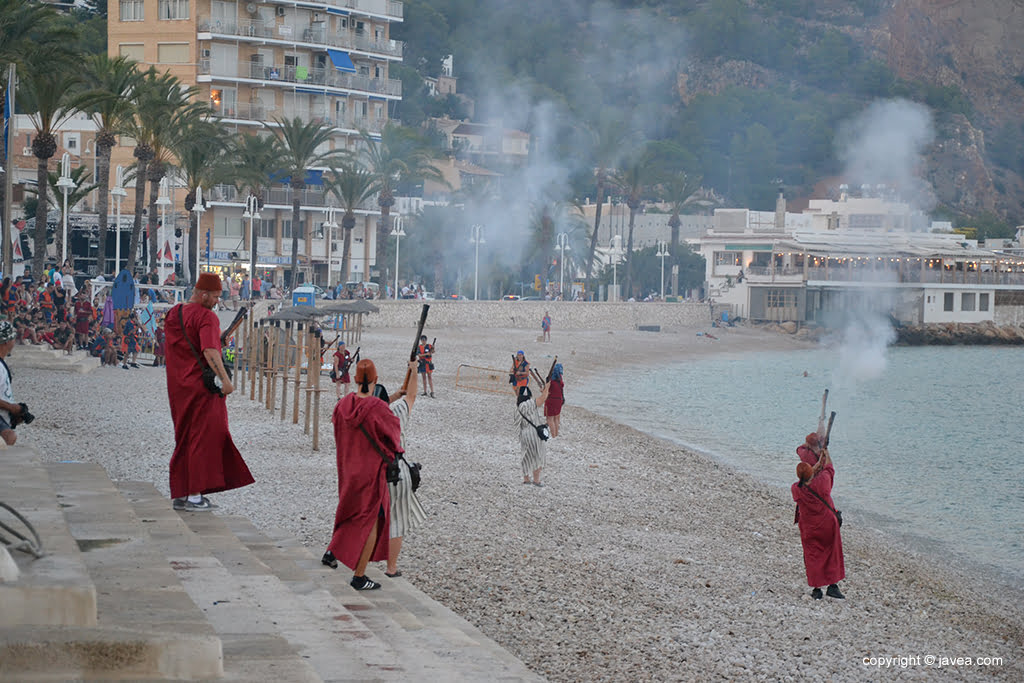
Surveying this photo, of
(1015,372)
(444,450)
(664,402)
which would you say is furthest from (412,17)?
(444,450)

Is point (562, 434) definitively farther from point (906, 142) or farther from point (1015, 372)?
point (906, 142)

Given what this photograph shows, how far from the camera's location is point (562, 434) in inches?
989

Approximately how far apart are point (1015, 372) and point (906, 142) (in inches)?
3394

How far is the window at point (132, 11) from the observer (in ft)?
246

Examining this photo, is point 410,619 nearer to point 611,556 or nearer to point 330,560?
point 330,560

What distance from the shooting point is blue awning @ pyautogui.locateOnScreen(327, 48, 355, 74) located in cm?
7731

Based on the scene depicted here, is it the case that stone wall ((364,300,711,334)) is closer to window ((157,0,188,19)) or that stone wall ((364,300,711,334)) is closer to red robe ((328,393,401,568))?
window ((157,0,188,19))

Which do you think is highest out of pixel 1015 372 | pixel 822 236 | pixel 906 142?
pixel 906 142

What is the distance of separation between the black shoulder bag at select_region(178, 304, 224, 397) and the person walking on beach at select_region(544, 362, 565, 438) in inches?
434

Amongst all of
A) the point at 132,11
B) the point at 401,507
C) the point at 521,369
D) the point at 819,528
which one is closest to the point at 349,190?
the point at 132,11

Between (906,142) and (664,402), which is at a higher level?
(906,142)

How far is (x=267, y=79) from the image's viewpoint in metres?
75.4

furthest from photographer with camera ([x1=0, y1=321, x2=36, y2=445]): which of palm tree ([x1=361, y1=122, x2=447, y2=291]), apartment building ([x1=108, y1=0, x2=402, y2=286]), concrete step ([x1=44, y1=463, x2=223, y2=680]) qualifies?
apartment building ([x1=108, y1=0, x2=402, y2=286])

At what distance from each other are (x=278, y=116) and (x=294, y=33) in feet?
17.8
